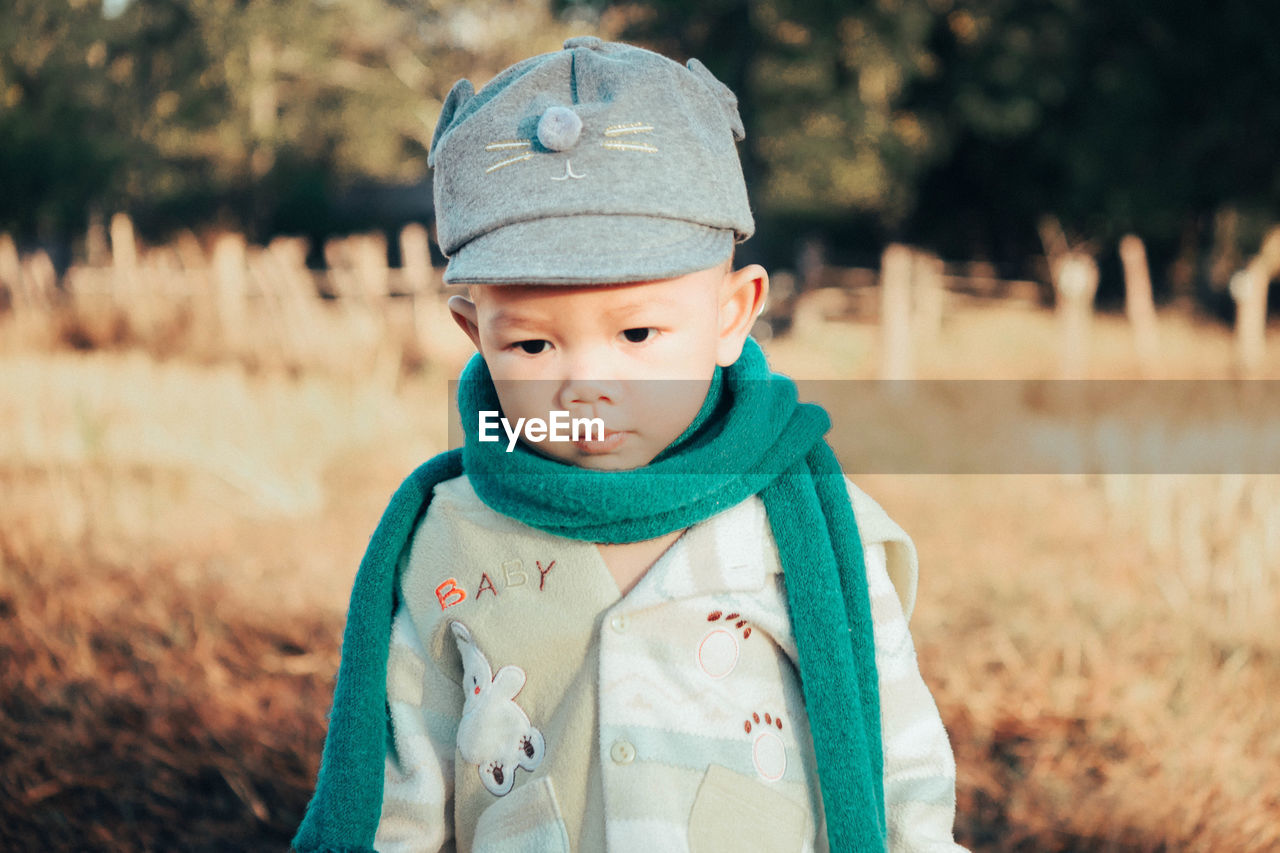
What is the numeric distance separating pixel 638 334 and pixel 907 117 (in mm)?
16432

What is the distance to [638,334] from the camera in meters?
1.26

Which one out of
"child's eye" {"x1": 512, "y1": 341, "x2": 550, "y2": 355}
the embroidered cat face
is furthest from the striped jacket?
the embroidered cat face

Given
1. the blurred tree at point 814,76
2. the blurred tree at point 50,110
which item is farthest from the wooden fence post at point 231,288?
the blurred tree at point 814,76

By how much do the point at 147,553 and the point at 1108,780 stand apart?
325 centimetres

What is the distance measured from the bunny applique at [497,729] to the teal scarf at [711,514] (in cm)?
14

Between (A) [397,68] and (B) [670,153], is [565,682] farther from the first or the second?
(A) [397,68]

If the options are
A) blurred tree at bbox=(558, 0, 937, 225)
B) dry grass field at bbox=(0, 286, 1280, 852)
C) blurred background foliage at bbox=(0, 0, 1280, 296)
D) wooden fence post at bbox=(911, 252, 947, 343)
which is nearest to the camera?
dry grass field at bbox=(0, 286, 1280, 852)

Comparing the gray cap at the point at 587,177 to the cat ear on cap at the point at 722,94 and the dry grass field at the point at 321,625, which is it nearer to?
the cat ear on cap at the point at 722,94

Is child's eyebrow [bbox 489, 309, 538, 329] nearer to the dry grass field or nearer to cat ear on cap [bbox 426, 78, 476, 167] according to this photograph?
cat ear on cap [bbox 426, 78, 476, 167]

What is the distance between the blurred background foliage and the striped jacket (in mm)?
7278

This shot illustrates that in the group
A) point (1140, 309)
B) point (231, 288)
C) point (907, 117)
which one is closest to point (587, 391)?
point (231, 288)

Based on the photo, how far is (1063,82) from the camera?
15.8m

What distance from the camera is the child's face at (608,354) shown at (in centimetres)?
123

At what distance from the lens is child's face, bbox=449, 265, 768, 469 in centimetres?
123
